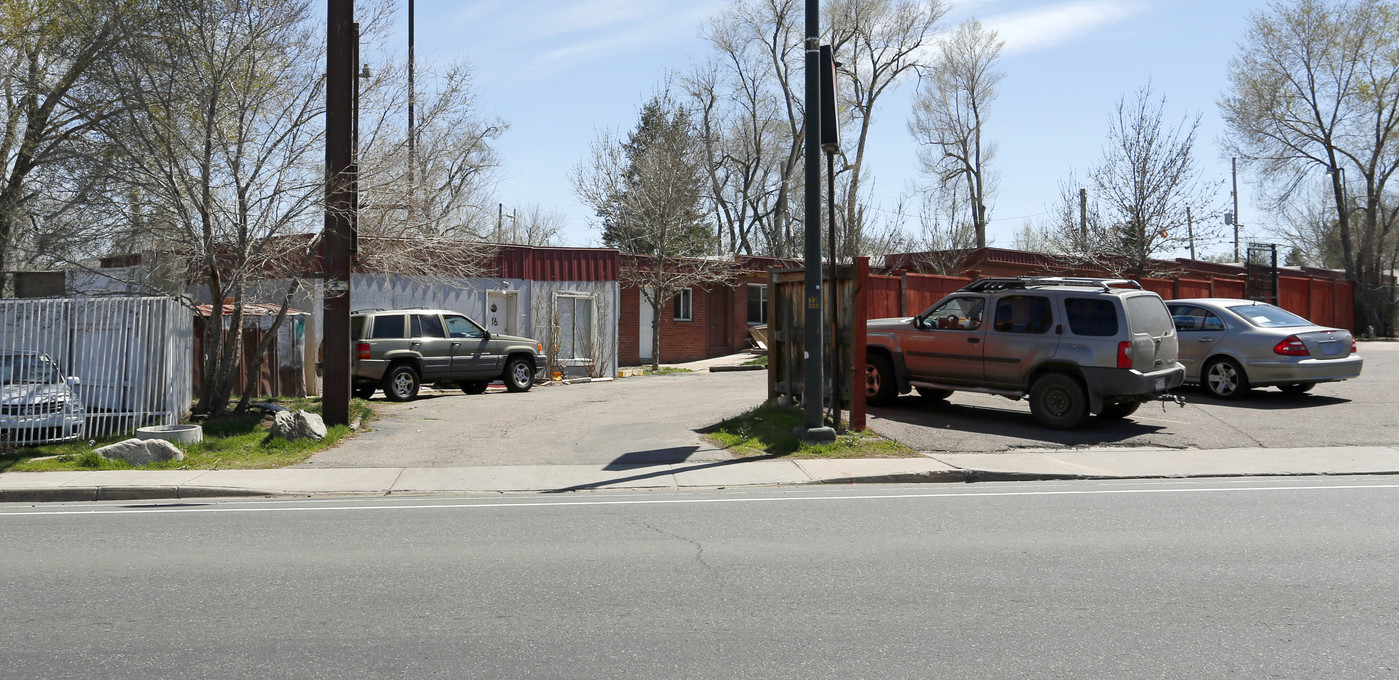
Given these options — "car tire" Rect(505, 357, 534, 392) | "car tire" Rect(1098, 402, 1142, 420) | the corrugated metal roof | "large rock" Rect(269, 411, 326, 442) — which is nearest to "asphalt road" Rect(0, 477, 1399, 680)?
"large rock" Rect(269, 411, 326, 442)

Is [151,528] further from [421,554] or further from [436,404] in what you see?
[436,404]

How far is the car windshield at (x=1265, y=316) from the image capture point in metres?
15.8

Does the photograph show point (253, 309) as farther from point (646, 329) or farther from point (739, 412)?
point (646, 329)

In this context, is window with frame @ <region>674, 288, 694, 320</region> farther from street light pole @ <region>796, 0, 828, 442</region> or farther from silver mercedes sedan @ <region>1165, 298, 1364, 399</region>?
street light pole @ <region>796, 0, 828, 442</region>

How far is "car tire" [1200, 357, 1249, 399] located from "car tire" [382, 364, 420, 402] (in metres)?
13.4

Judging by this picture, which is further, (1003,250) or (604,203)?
(1003,250)

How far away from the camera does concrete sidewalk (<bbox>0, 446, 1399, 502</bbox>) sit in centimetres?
1032

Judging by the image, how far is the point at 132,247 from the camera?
13742 millimetres

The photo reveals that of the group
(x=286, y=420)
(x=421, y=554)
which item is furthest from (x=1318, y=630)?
(x=286, y=420)

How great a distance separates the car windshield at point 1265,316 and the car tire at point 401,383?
45.6ft

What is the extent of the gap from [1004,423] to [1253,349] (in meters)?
4.59

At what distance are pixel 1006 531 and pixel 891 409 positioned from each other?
24.6ft

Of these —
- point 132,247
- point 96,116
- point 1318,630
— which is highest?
point 96,116

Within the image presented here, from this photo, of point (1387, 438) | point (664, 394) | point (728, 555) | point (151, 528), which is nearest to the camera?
point (728, 555)
